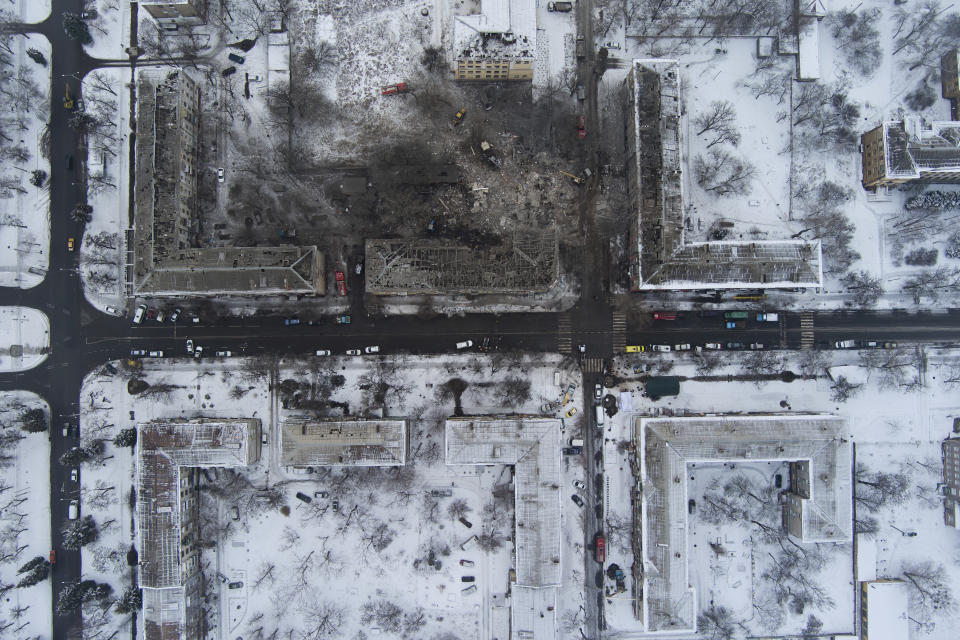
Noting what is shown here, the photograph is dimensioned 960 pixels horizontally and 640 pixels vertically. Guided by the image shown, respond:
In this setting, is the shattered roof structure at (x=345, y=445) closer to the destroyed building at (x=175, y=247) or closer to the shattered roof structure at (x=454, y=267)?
the shattered roof structure at (x=454, y=267)

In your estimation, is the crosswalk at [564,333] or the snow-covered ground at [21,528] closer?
the snow-covered ground at [21,528]

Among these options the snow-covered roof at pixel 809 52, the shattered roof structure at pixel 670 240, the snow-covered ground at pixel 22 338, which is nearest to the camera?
the shattered roof structure at pixel 670 240

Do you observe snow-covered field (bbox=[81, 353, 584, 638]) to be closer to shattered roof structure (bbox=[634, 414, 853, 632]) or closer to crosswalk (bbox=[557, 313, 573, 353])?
crosswalk (bbox=[557, 313, 573, 353])

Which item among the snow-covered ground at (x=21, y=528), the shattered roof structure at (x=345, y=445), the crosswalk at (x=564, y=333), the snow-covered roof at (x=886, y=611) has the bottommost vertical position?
the snow-covered roof at (x=886, y=611)

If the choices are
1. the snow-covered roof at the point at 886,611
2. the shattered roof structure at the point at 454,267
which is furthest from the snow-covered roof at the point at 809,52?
the snow-covered roof at the point at 886,611

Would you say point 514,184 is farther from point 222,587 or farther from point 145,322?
point 222,587

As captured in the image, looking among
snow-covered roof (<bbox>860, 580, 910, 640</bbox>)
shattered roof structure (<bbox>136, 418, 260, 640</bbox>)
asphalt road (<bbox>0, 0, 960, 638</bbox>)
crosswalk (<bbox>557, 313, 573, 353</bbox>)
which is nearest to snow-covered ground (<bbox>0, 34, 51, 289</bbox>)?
asphalt road (<bbox>0, 0, 960, 638</bbox>)
